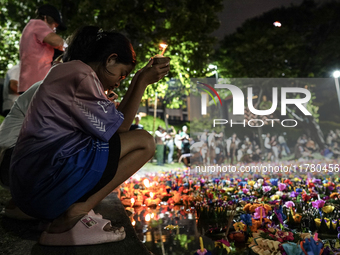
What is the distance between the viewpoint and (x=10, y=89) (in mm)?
3580

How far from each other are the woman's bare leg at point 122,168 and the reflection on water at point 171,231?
540 mm

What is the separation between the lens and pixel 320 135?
275 inches

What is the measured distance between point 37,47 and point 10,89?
1.76 ft

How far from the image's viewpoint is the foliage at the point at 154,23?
9688 millimetres

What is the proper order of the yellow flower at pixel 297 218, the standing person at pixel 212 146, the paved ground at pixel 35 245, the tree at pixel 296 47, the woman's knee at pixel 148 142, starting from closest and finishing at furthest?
the paved ground at pixel 35 245, the woman's knee at pixel 148 142, the yellow flower at pixel 297 218, the standing person at pixel 212 146, the tree at pixel 296 47

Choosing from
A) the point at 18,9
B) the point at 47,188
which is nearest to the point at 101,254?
the point at 47,188

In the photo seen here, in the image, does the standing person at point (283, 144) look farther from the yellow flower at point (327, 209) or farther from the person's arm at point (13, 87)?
the person's arm at point (13, 87)

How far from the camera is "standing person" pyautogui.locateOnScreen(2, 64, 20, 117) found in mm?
3535

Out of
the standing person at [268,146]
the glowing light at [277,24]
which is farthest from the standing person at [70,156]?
the glowing light at [277,24]

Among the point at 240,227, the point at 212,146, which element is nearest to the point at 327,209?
the point at 240,227

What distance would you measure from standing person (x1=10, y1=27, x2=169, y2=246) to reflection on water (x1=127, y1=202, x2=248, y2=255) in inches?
18.1

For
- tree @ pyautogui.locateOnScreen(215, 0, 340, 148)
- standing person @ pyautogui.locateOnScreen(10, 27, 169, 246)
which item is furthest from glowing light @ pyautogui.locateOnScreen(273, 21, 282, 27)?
standing person @ pyautogui.locateOnScreen(10, 27, 169, 246)

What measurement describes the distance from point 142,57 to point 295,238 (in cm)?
900

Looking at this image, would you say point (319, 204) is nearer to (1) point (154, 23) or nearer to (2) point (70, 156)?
(2) point (70, 156)
